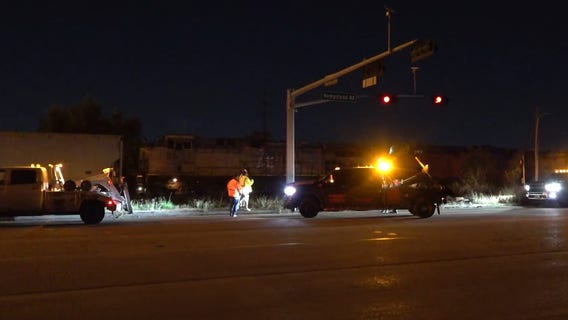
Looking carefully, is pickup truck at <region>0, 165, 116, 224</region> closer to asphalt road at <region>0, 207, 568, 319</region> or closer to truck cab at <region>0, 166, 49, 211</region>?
truck cab at <region>0, 166, 49, 211</region>

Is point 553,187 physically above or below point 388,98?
below

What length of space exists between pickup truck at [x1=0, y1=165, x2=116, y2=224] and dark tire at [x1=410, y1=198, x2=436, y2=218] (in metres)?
10.5

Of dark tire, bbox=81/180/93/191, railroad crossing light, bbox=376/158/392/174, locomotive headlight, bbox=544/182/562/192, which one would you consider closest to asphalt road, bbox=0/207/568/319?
dark tire, bbox=81/180/93/191

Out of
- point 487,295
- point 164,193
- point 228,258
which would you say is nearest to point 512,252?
point 487,295

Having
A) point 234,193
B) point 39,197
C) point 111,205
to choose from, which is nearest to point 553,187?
point 234,193

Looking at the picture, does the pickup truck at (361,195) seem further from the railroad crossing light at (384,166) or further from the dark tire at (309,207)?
the railroad crossing light at (384,166)

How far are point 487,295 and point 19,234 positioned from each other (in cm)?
1254

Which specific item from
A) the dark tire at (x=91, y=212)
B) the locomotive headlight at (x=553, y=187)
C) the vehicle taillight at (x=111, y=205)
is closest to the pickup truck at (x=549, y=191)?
the locomotive headlight at (x=553, y=187)

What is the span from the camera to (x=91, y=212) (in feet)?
67.6

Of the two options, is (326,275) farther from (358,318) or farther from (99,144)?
(99,144)

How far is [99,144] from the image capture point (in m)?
30.2

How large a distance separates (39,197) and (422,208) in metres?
12.7

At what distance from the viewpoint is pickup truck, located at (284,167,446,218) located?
77.3 feet

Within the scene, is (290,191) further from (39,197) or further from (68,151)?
(68,151)
